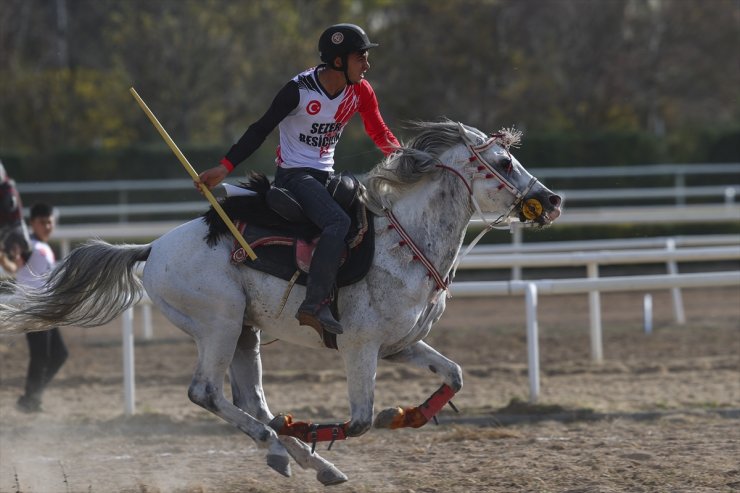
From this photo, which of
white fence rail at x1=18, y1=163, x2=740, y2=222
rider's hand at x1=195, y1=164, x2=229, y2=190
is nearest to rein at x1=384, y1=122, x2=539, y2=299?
rider's hand at x1=195, y1=164, x2=229, y2=190

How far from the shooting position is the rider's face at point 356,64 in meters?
6.36

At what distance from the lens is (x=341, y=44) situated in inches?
250

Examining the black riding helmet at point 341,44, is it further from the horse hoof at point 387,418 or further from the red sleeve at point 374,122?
the horse hoof at point 387,418

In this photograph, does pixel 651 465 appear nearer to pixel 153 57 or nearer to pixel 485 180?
pixel 485 180

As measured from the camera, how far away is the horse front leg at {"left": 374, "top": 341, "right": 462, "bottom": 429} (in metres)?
6.52

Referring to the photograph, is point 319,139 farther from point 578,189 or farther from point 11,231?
point 578,189

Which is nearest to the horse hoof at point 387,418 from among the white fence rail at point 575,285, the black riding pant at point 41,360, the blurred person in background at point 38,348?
the white fence rail at point 575,285

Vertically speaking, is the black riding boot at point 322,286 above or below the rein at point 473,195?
below

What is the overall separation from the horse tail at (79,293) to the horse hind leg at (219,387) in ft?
2.24

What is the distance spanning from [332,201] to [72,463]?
2.92 meters

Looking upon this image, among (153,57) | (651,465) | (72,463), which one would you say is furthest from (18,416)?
(153,57)

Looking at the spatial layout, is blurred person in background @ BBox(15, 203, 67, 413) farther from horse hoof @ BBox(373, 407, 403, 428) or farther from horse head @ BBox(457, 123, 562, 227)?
horse head @ BBox(457, 123, 562, 227)

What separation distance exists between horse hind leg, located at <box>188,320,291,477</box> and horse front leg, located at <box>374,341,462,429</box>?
2.16 ft

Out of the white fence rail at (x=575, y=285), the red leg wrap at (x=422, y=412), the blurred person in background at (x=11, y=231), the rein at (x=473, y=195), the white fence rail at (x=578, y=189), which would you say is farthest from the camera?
the white fence rail at (x=578, y=189)
